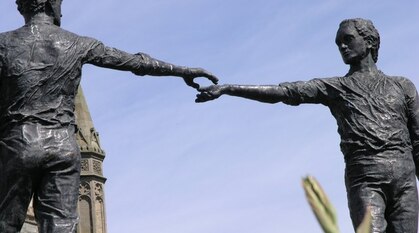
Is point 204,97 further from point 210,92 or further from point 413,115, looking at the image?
point 413,115

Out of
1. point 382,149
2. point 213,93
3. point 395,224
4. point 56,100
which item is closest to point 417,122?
point 382,149

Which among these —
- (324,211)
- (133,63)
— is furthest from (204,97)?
(324,211)

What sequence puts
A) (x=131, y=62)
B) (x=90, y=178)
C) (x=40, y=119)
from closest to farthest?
(x=40, y=119), (x=131, y=62), (x=90, y=178)

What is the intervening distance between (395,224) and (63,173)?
3.10 meters

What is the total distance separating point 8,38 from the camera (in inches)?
223

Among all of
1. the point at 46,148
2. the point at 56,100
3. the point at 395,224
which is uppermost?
the point at 56,100

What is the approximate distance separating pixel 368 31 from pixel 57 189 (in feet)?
11.9

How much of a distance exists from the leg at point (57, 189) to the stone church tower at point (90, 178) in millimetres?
40192

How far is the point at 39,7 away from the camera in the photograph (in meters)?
5.76

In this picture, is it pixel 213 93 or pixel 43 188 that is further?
pixel 213 93

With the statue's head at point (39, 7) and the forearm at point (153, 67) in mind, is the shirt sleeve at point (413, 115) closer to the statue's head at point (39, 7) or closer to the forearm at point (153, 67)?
the forearm at point (153, 67)

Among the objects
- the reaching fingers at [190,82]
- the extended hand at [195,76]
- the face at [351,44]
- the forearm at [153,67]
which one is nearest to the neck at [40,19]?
the forearm at [153,67]

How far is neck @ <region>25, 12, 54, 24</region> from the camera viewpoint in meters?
5.75

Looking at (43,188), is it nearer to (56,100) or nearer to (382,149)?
(56,100)
